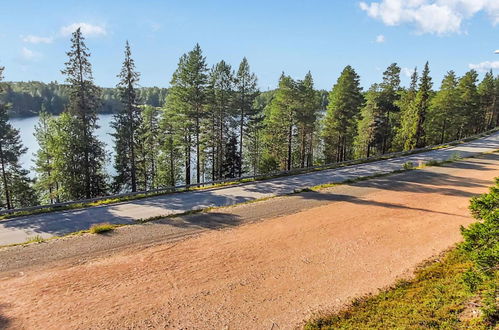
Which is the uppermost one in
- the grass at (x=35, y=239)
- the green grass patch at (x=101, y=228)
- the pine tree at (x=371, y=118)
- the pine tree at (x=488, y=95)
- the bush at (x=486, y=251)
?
the pine tree at (x=488, y=95)

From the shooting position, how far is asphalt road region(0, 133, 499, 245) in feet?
49.3

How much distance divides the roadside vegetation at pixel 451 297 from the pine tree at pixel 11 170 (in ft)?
87.1

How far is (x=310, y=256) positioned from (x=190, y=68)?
21.4 metres

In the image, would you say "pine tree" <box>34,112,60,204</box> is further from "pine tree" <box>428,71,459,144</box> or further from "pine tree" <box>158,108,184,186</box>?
"pine tree" <box>428,71,459,144</box>

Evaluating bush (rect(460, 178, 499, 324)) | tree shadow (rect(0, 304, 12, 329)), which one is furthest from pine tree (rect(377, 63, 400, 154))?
tree shadow (rect(0, 304, 12, 329))

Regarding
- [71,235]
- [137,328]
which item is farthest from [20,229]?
[137,328]

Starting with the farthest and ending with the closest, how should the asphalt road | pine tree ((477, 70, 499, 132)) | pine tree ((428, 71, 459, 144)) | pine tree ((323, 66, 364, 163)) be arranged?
pine tree ((477, 70, 499, 132)) < pine tree ((428, 71, 459, 144)) < pine tree ((323, 66, 364, 163)) < the asphalt road

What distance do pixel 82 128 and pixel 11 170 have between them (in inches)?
403

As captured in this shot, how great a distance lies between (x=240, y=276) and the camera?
37.8ft

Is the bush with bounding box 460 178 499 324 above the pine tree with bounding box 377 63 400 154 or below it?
below

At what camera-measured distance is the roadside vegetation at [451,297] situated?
745cm

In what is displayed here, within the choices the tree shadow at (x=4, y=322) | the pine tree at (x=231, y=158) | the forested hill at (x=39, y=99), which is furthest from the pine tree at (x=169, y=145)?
the forested hill at (x=39, y=99)

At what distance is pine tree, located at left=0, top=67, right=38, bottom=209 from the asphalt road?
12.7m

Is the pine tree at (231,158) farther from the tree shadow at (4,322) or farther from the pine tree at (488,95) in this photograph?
the pine tree at (488,95)
